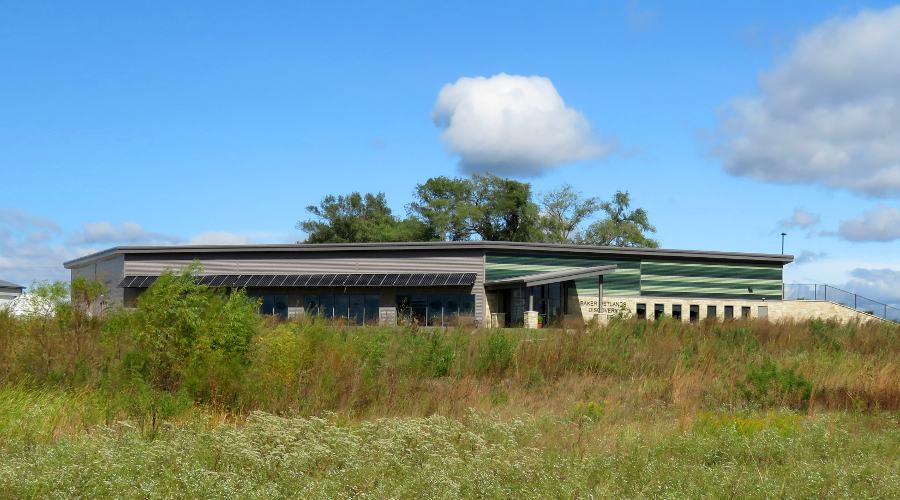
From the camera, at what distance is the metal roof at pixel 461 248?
1789 inches

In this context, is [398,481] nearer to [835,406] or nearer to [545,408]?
[545,408]

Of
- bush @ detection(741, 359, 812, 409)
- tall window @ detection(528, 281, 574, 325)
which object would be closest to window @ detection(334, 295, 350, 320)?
tall window @ detection(528, 281, 574, 325)

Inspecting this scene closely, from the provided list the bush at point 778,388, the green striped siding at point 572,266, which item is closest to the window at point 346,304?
the green striped siding at point 572,266

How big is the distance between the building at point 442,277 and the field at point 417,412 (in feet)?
79.0

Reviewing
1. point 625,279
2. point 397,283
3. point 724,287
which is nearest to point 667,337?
point 397,283

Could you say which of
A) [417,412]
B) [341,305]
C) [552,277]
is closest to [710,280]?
[552,277]

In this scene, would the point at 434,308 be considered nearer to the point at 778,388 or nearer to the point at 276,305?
the point at 276,305

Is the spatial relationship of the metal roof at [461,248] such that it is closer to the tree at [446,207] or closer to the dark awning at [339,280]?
the dark awning at [339,280]

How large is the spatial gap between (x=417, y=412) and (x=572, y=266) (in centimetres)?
3665

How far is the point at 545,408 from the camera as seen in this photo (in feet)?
42.2

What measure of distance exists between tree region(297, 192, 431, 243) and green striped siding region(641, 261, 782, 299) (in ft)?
89.7

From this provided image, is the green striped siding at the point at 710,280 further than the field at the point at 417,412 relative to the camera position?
Yes

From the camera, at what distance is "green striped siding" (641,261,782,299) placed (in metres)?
49.7

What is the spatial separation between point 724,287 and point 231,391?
145ft
